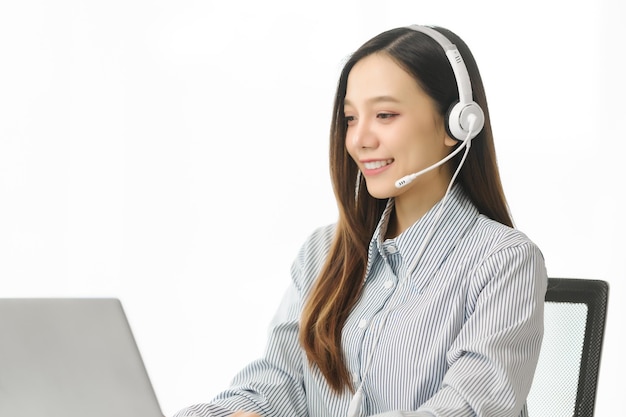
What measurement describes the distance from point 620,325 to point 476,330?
70.1 inches

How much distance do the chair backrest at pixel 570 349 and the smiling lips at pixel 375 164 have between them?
1.31ft

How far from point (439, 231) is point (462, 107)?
24 centimetres

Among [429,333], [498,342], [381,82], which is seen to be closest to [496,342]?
[498,342]

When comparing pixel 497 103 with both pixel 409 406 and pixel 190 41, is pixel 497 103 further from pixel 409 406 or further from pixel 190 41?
pixel 409 406

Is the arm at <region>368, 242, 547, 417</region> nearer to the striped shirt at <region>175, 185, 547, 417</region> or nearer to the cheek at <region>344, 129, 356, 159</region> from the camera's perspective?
the striped shirt at <region>175, 185, 547, 417</region>

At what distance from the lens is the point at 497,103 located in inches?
123

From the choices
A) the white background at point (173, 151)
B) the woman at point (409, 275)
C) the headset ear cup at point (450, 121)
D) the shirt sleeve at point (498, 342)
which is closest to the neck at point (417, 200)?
the woman at point (409, 275)

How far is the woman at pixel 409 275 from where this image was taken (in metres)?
1.47

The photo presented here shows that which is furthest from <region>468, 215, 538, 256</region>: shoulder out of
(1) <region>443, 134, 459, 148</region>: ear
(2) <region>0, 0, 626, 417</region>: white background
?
(2) <region>0, 0, 626, 417</region>: white background

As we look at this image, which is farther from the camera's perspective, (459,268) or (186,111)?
(186,111)

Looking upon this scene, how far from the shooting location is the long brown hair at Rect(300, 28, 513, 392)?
Result: 1613 millimetres

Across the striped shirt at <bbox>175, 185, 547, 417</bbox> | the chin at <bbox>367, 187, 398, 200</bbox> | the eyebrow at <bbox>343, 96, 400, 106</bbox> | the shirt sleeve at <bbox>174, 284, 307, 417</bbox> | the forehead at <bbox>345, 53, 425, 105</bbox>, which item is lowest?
the shirt sleeve at <bbox>174, 284, 307, 417</bbox>

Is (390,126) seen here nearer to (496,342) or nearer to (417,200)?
(417,200)

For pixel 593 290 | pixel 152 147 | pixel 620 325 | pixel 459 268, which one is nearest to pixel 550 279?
pixel 593 290
